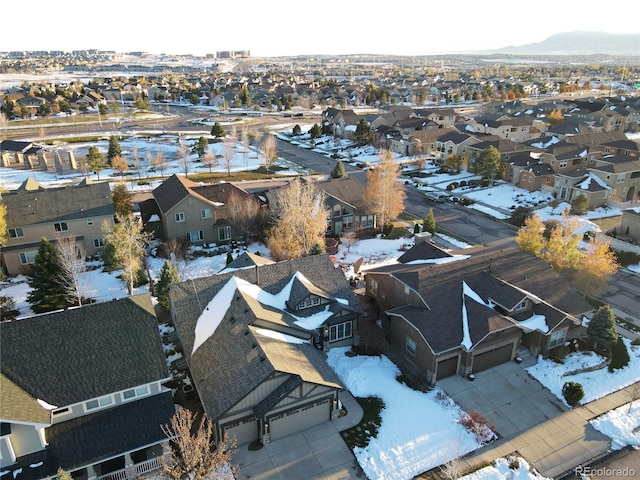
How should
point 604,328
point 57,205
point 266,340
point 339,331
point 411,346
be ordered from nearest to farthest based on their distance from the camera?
point 266,340, point 411,346, point 604,328, point 339,331, point 57,205

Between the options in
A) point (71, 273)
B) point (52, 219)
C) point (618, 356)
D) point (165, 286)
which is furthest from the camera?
point (52, 219)

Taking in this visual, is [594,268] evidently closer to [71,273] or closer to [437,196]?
[437,196]

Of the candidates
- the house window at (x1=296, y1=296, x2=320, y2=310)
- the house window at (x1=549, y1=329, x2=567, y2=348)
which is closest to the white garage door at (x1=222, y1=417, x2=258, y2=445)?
the house window at (x1=296, y1=296, x2=320, y2=310)

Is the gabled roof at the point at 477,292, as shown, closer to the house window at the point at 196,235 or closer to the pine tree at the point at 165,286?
the pine tree at the point at 165,286

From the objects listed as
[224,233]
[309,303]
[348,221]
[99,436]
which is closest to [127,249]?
[224,233]

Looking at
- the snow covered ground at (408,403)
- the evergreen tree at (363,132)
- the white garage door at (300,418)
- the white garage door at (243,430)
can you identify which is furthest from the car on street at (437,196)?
the white garage door at (243,430)
